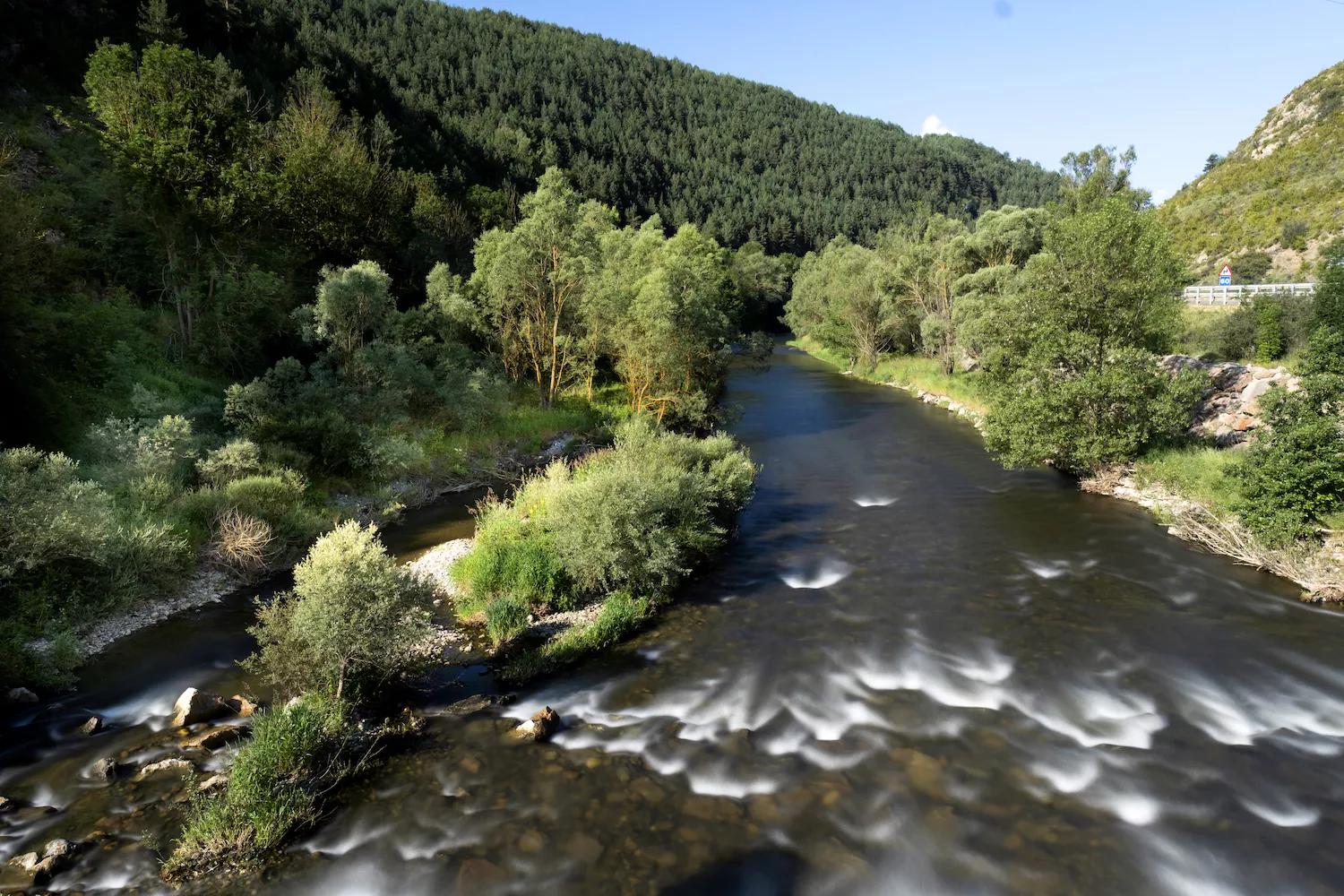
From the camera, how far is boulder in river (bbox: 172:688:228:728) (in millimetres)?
10195

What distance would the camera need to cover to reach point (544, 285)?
107ft

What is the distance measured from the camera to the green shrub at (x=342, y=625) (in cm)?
1015

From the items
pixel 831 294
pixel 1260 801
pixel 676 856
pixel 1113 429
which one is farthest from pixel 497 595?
pixel 831 294

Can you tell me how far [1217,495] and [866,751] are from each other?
614 inches

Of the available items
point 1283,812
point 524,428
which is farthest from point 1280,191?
point 1283,812

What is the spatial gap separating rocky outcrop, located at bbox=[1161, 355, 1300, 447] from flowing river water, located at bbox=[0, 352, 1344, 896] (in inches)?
338


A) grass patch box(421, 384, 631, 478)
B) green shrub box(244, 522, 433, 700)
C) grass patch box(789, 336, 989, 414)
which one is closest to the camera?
green shrub box(244, 522, 433, 700)

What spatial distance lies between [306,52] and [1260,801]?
319 ft

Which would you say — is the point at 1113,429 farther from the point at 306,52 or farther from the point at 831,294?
the point at 306,52

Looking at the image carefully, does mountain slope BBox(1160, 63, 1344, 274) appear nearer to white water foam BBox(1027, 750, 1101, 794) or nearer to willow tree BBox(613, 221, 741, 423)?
willow tree BBox(613, 221, 741, 423)

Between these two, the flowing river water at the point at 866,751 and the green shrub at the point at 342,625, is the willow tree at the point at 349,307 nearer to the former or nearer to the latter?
the flowing river water at the point at 866,751

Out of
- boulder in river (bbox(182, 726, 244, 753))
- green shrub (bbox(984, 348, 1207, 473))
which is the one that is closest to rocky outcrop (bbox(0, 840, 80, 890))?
boulder in river (bbox(182, 726, 244, 753))

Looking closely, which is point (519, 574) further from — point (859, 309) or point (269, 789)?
point (859, 309)

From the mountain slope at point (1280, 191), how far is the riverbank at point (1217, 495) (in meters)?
38.4
